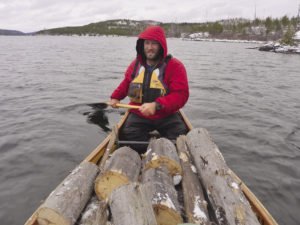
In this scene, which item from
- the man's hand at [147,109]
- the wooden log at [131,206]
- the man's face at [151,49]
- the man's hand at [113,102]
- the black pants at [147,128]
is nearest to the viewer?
the wooden log at [131,206]

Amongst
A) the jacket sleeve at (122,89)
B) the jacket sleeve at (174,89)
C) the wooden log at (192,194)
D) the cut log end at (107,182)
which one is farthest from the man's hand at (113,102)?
the cut log end at (107,182)

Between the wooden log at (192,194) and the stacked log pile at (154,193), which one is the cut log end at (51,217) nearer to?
the stacked log pile at (154,193)

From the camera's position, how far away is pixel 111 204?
3.31m

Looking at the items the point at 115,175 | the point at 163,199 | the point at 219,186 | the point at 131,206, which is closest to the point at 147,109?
the point at 115,175

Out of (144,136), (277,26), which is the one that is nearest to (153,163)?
(144,136)

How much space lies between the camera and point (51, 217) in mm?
3395

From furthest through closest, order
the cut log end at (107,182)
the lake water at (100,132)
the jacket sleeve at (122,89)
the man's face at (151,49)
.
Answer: the jacket sleeve at (122,89) < the lake water at (100,132) < the man's face at (151,49) < the cut log end at (107,182)

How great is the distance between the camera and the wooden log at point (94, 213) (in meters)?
3.38

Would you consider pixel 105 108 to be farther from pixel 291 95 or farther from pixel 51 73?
pixel 51 73

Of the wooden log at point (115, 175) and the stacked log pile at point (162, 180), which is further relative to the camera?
the wooden log at point (115, 175)

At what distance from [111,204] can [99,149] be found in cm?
236

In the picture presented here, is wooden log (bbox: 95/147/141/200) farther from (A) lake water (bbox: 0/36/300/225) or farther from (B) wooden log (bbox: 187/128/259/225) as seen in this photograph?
(A) lake water (bbox: 0/36/300/225)

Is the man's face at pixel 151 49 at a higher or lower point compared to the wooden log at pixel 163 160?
higher

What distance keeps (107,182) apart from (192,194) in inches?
44.5
